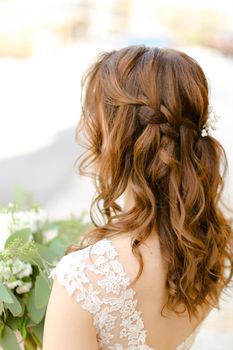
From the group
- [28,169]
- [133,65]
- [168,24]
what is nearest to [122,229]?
[133,65]

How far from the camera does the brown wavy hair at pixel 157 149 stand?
127 centimetres

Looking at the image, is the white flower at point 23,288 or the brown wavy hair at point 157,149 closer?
the brown wavy hair at point 157,149

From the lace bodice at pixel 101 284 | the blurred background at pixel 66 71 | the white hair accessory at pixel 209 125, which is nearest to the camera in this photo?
the lace bodice at pixel 101 284

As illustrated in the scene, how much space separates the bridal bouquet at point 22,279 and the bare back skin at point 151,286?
25 cm

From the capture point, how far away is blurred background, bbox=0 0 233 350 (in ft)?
18.7

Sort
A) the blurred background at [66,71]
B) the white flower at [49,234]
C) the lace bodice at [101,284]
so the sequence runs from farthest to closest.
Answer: the blurred background at [66,71] < the white flower at [49,234] < the lace bodice at [101,284]

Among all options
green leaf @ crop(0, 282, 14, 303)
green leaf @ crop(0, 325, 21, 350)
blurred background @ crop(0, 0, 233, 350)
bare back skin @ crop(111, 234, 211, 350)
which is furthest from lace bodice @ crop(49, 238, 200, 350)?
blurred background @ crop(0, 0, 233, 350)

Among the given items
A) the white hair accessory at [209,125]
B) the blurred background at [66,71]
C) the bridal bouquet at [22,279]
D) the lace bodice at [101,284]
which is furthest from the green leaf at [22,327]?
the white hair accessory at [209,125]

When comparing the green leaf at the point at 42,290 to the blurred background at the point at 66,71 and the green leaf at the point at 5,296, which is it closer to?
the green leaf at the point at 5,296

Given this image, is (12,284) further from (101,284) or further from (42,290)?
(101,284)

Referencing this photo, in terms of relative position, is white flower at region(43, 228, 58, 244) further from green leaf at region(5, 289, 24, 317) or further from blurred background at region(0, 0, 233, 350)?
green leaf at region(5, 289, 24, 317)

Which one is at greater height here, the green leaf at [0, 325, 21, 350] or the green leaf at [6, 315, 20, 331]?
the green leaf at [6, 315, 20, 331]

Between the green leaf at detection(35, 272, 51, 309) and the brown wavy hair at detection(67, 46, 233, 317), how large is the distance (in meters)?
0.14

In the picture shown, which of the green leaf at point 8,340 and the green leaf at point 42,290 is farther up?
the green leaf at point 42,290
